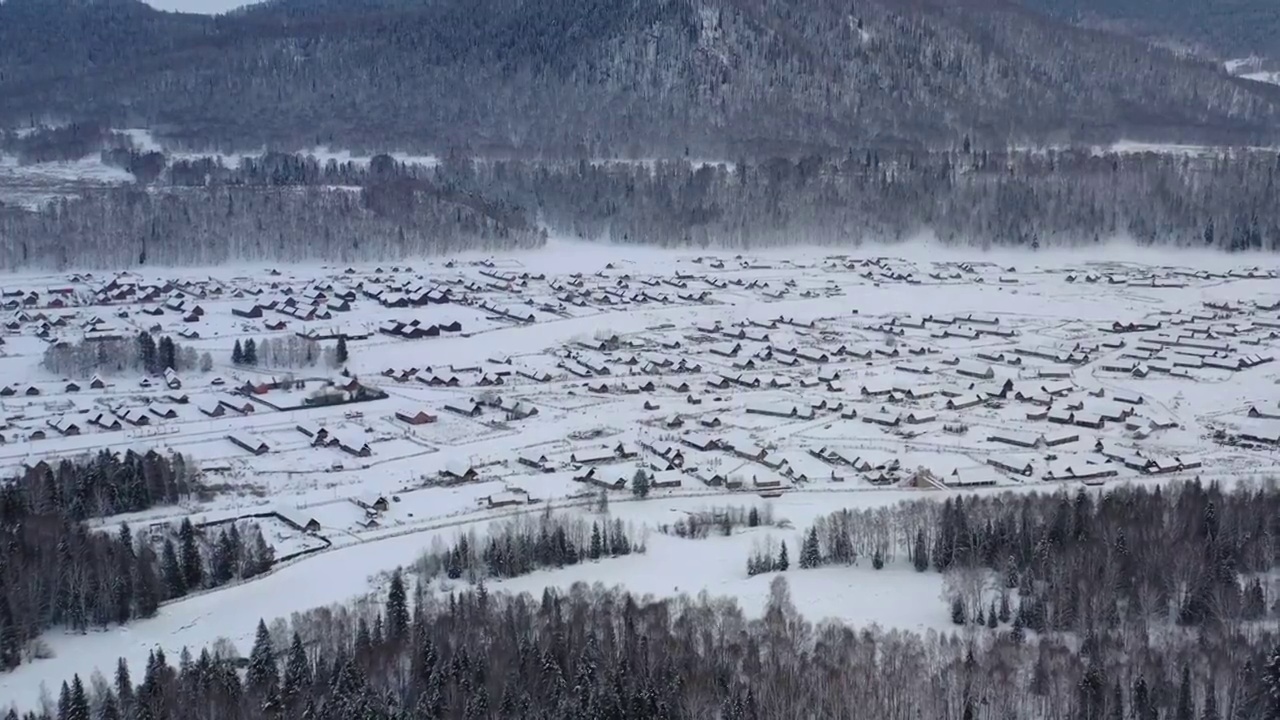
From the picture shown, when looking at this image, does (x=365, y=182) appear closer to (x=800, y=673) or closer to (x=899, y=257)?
(x=899, y=257)

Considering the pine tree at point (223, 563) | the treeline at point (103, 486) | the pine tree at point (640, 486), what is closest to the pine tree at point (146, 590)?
the pine tree at point (223, 563)

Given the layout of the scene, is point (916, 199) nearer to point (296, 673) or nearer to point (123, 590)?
point (123, 590)

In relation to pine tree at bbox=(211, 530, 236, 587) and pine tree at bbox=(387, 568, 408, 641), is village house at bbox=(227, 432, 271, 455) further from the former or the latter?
pine tree at bbox=(387, 568, 408, 641)

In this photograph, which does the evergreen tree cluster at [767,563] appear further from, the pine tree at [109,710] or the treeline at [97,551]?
the pine tree at [109,710]

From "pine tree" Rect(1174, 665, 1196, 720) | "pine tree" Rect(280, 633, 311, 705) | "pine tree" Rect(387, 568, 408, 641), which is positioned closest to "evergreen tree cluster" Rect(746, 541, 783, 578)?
"pine tree" Rect(387, 568, 408, 641)

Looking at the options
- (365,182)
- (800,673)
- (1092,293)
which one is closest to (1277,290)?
(1092,293)

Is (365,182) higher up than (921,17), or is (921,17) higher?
(921,17)

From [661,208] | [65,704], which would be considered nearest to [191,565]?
[65,704]
